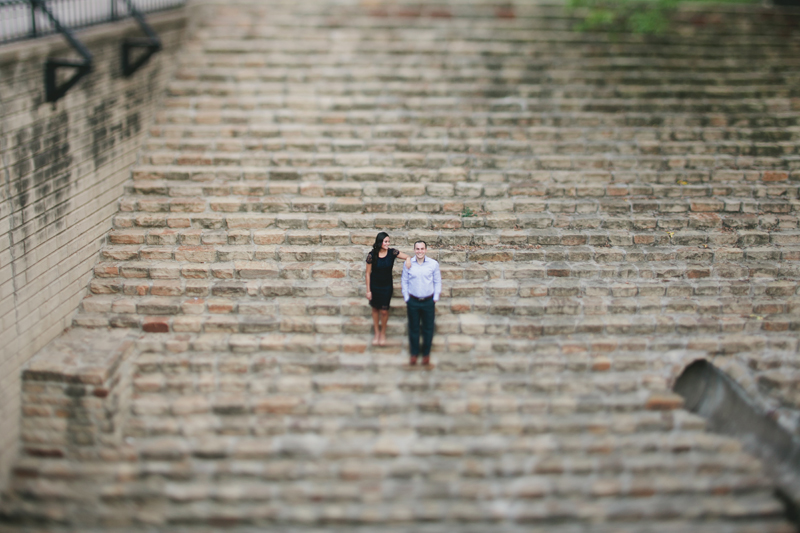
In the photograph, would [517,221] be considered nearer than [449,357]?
No

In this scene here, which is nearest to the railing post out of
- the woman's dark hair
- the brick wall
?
the brick wall

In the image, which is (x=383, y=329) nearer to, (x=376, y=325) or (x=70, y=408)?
(x=376, y=325)

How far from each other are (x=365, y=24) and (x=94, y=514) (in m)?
9.28

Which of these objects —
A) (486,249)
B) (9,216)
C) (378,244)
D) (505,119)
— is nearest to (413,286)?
(378,244)

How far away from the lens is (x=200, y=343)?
6.71 meters

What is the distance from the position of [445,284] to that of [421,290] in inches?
45.3

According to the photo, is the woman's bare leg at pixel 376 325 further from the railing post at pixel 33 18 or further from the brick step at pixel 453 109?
the railing post at pixel 33 18

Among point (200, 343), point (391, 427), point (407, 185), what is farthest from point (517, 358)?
point (200, 343)

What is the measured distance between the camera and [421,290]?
6.26 meters

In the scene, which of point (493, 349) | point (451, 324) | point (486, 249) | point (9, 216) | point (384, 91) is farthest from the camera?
point (384, 91)

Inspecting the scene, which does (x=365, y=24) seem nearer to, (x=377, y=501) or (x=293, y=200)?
(x=293, y=200)

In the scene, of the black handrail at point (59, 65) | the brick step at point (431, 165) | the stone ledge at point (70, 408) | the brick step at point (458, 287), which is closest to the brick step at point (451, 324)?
the brick step at point (458, 287)

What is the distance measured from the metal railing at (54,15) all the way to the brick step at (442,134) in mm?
1650

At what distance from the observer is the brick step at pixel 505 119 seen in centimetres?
934
